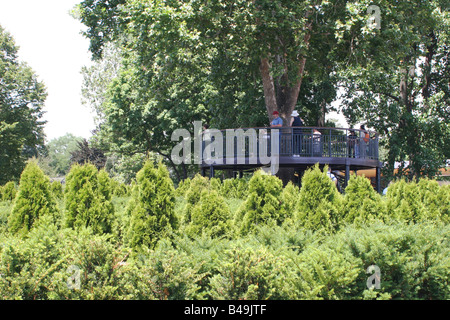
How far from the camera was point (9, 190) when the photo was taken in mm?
18844

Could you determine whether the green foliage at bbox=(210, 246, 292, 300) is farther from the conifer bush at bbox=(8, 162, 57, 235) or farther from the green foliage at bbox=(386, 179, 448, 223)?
the green foliage at bbox=(386, 179, 448, 223)

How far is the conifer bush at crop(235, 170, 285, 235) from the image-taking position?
8328 millimetres

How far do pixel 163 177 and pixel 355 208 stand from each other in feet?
14.8

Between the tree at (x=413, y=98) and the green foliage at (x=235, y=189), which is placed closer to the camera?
the green foliage at (x=235, y=189)

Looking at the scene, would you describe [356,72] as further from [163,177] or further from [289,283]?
[289,283]

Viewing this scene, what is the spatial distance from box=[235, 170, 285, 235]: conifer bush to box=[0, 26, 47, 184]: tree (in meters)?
34.0

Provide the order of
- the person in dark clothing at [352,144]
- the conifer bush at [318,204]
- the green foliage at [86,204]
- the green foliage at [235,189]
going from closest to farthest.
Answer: the green foliage at [86,204] → the conifer bush at [318,204] → the green foliage at [235,189] → the person in dark clothing at [352,144]

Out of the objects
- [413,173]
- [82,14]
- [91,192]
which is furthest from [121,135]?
[91,192]

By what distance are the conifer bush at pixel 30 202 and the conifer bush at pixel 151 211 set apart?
2.04m

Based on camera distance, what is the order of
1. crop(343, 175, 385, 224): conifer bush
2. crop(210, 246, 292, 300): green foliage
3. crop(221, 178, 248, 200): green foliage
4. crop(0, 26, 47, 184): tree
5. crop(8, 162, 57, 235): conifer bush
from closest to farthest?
crop(210, 246, 292, 300): green foliage
crop(8, 162, 57, 235): conifer bush
crop(343, 175, 385, 224): conifer bush
crop(221, 178, 248, 200): green foliage
crop(0, 26, 47, 184): tree

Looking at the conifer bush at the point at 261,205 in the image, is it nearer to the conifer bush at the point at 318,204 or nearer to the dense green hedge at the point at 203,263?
the dense green hedge at the point at 203,263

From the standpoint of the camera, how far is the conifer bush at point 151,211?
7.23m

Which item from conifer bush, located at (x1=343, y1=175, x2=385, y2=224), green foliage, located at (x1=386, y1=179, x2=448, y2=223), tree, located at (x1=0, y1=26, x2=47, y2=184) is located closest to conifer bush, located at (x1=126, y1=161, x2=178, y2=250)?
conifer bush, located at (x1=343, y1=175, x2=385, y2=224)

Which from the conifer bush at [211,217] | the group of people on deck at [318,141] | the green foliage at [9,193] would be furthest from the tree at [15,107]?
the conifer bush at [211,217]
